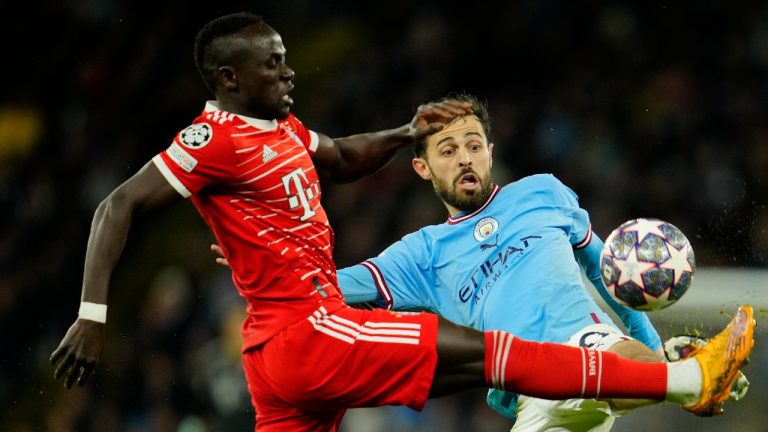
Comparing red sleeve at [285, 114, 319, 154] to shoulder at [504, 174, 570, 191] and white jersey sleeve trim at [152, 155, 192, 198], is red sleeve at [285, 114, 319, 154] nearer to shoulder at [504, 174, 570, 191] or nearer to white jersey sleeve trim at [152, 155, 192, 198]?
white jersey sleeve trim at [152, 155, 192, 198]

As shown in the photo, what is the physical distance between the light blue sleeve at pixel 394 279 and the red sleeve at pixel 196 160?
132 centimetres

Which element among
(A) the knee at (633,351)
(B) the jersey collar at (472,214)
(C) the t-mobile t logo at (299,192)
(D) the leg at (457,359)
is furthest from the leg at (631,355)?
(C) the t-mobile t logo at (299,192)

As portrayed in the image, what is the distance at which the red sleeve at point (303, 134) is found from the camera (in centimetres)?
466

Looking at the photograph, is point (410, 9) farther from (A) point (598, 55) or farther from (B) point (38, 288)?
(B) point (38, 288)

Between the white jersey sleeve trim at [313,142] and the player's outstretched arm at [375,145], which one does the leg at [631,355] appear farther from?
the white jersey sleeve trim at [313,142]

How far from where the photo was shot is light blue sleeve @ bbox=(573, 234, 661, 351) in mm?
5461

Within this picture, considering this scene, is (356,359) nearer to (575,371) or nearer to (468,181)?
(575,371)

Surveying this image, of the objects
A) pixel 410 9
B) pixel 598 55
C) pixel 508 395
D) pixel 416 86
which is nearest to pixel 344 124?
pixel 416 86

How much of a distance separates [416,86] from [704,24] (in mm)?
2874

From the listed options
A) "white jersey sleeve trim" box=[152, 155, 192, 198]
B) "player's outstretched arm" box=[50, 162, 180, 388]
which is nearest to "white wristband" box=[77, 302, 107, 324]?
"player's outstretched arm" box=[50, 162, 180, 388]

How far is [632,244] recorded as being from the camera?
458 cm

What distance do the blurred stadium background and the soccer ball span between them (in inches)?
126

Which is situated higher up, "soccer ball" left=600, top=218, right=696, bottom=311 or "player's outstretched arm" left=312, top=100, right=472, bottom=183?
"player's outstretched arm" left=312, top=100, right=472, bottom=183

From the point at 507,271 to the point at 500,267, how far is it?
57mm
